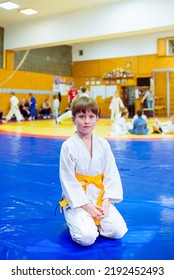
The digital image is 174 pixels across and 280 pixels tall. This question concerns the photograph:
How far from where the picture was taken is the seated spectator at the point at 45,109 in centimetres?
1945

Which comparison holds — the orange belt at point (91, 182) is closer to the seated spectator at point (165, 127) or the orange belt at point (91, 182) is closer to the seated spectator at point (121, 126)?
the seated spectator at point (121, 126)

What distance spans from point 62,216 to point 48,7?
39.7 feet

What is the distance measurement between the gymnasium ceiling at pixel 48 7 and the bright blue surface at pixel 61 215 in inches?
361

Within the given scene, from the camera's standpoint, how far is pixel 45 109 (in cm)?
1955

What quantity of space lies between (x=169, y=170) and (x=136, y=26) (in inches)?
360

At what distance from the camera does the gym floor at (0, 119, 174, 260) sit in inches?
78.7

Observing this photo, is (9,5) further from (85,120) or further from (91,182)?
(91,182)

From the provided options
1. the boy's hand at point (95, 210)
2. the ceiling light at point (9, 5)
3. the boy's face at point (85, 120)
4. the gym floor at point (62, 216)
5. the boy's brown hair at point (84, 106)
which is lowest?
the gym floor at point (62, 216)

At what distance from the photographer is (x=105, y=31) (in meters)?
12.9

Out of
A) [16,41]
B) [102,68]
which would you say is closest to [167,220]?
[16,41]

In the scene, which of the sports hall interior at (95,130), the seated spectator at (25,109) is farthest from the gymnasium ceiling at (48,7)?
the seated spectator at (25,109)

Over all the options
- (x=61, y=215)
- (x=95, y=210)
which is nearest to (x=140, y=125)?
(x=61, y=215)

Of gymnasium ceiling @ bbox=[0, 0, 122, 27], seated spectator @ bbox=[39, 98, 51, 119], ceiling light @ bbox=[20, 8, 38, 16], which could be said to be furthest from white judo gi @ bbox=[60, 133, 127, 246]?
seated spectator @ bbox=[39, 98, 51, 119]
